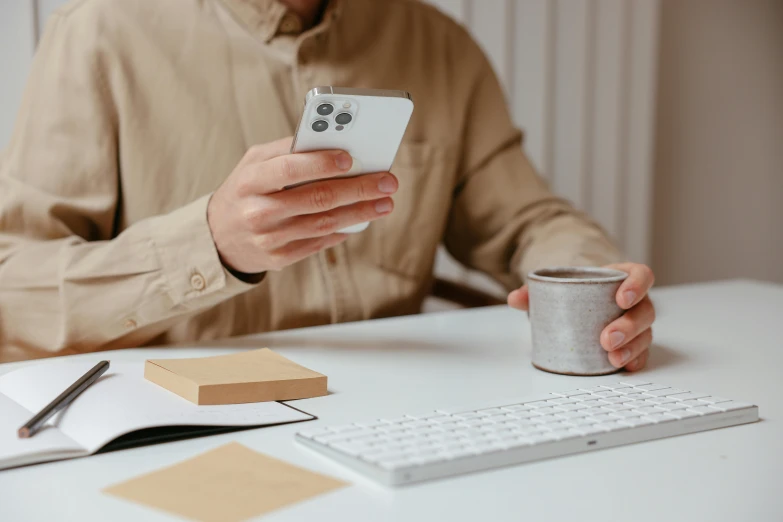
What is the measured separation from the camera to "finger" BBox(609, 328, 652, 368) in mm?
692

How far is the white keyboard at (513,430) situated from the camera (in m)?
0.47

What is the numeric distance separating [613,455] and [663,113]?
1.59m

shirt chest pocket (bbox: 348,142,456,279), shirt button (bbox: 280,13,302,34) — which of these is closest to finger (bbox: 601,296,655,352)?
shirt chest pocket (bbox: 348,142,456,279)

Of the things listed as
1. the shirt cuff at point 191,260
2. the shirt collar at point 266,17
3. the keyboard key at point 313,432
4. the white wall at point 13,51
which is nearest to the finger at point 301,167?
the shirt cuff at point 191,260

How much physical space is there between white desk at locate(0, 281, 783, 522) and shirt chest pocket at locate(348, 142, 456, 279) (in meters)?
0.28

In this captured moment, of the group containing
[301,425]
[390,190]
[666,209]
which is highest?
[390,190]

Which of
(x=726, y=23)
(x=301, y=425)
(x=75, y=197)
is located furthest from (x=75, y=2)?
(x=726, y=23)

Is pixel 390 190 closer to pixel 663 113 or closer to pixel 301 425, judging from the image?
pixel 301 425

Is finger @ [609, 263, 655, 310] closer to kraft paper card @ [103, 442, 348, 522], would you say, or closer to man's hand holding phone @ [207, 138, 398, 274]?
man's hand holding phone @ [207, 138, 398, 274]

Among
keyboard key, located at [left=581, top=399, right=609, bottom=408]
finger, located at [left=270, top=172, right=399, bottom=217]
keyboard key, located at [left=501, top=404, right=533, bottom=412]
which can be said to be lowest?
keyboard key, located at [left=581, top=399, right=609, bottom=408]

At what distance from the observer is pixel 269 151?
28.2 inches

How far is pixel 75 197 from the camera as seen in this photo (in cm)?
96

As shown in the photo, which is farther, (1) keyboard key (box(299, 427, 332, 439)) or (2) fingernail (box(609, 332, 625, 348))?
(2) fingernail (box(609, 332, 625, 348))

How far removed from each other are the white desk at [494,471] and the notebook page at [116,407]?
14 millimetres
